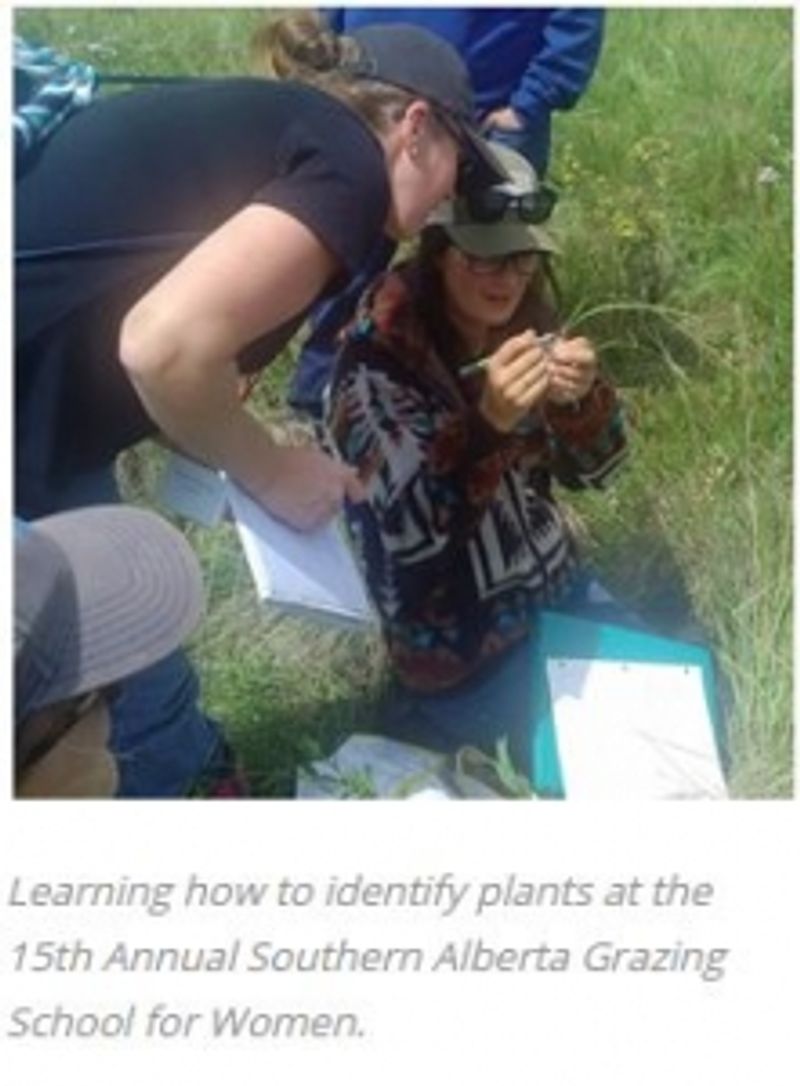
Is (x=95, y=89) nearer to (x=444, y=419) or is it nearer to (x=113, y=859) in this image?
(x=444, y=419)

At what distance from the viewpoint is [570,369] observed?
1.76 m

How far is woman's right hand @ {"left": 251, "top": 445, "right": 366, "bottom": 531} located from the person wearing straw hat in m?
0.18

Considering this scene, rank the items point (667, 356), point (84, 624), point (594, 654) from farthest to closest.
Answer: point (667, 356) < point (594, 654) < point (84, 624)

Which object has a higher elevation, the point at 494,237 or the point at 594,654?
the point at 494,237

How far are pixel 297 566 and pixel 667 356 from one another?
104cm

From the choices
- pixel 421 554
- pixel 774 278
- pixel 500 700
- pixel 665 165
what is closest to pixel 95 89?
pixel 421 554

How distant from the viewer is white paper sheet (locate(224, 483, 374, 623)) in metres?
1.47

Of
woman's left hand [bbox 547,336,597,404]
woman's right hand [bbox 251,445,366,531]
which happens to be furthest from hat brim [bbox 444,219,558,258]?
woman's right hand [bbox 251,445,366,531]

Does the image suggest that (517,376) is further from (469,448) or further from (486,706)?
(486,706)

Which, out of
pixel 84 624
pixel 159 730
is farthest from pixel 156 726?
pixel 84 624

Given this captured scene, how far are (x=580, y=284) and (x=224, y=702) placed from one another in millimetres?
977

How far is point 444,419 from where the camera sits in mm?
1832

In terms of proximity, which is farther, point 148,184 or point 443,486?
point 443,486

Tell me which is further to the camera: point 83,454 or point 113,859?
point 83,454
